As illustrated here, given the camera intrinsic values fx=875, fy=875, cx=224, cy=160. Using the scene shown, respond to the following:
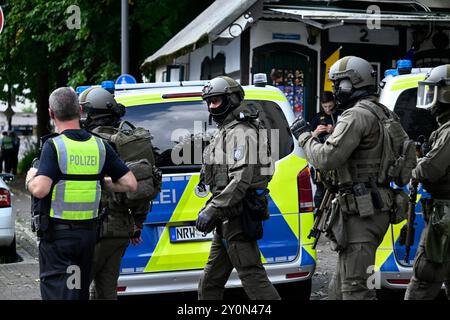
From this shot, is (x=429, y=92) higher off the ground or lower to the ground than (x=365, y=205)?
higher

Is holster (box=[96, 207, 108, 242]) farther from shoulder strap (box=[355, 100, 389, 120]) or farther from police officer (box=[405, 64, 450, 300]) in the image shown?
police officer (box=[405, 64, 450, 300])

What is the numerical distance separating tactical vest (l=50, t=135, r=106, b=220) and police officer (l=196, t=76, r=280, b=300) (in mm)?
1025

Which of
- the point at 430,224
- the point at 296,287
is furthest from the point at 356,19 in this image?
the point at 430,224

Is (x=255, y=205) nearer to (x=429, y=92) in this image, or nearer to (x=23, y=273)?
(x=429, y=92)

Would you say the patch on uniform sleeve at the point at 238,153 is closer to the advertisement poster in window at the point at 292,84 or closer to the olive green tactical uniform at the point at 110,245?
the olive green tactical uniform at the point at 110,245

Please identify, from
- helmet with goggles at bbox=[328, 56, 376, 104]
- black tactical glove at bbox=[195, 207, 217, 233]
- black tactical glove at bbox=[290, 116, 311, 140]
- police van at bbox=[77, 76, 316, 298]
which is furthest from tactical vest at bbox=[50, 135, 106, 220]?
police van at bbox=[77, 76, 316, 298]

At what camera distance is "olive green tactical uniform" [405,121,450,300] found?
19.4 feet

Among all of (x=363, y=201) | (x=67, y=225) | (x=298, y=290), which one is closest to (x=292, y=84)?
(x=298, y=290)

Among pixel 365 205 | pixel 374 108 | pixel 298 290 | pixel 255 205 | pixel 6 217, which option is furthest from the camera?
pixel 6 217

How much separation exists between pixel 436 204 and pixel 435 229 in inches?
7.0

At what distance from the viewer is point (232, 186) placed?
5863mm

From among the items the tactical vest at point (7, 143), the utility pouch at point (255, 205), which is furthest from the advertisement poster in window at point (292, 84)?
the tactical vest at point (7, 143)

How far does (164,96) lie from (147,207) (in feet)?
4.31

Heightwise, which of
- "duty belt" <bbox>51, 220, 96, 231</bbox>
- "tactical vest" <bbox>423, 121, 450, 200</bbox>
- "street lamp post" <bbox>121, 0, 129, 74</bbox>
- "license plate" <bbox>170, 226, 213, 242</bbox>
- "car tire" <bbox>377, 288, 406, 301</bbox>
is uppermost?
"street lamp post" <bbox>121, 0, 129, 74</bbox>
